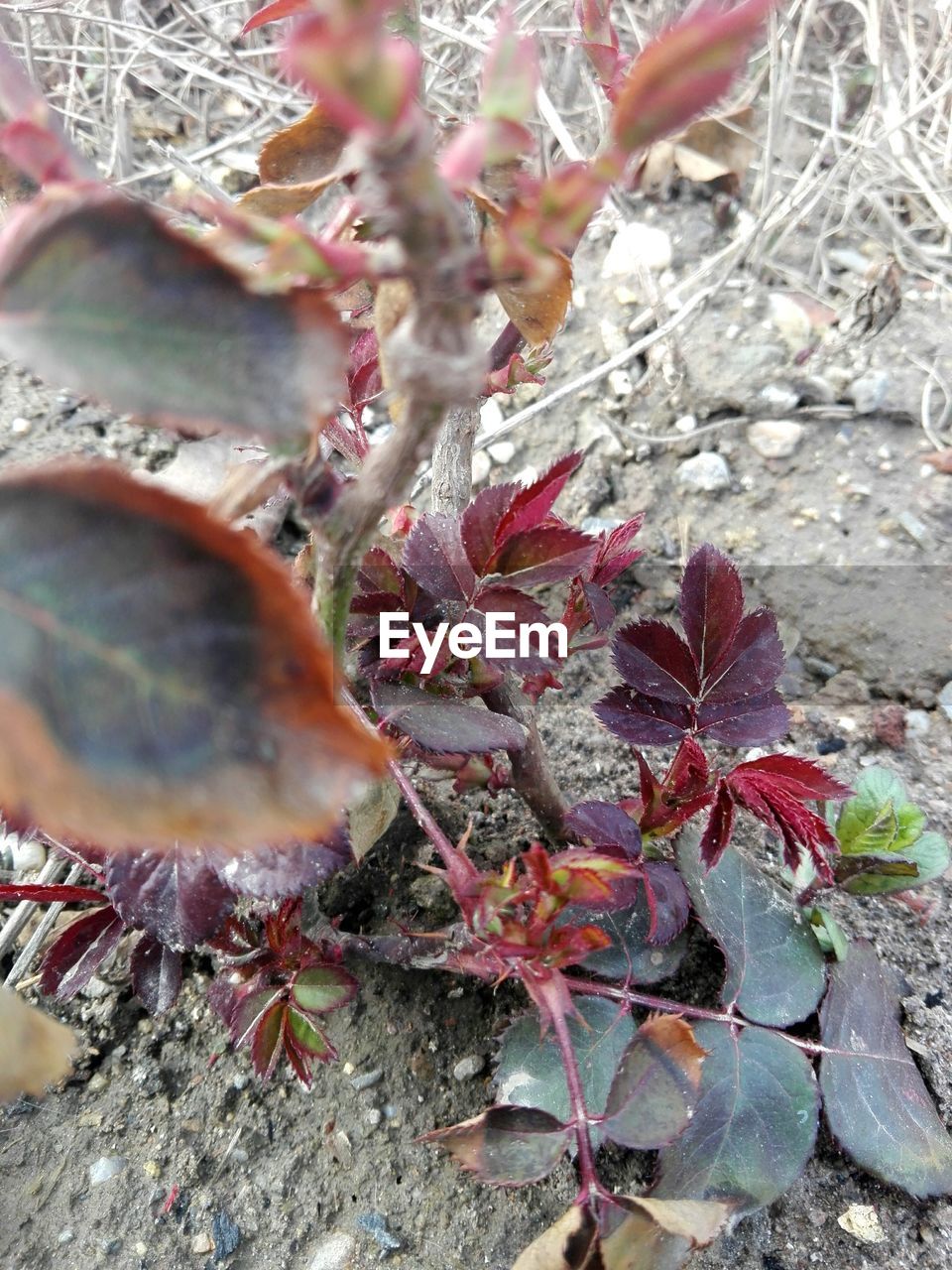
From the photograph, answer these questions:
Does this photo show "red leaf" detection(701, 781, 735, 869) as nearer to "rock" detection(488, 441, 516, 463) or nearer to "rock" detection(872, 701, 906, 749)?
"rock" detection(872, 701, 906, 749)

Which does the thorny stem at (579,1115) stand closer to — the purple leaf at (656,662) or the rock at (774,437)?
the purple leaf at (656,662)

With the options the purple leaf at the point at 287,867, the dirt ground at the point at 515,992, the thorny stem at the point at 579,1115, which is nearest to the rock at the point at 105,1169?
the dirt ground at the point at 515,992

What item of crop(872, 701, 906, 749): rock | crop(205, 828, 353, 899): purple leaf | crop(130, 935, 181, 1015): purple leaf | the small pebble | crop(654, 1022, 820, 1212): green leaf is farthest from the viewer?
crop(872, 701, 906, 749): rock

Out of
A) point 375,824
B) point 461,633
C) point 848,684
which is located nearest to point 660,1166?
point 375,824

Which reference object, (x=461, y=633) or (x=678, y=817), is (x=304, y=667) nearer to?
(x=461, y=633)

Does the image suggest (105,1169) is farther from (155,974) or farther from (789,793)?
(789,793)

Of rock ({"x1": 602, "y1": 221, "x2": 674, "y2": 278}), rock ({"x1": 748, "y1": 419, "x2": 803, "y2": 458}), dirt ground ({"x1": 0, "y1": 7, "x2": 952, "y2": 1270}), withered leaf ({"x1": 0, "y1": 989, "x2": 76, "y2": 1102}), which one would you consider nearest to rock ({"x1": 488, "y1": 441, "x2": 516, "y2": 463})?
dirt ground ({"x1": 0, "y1": 7, "x2": 952, "y2": 1270})
